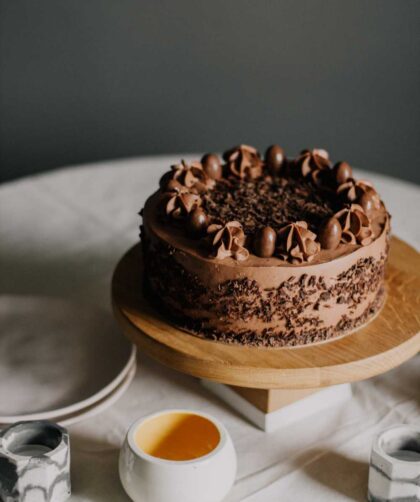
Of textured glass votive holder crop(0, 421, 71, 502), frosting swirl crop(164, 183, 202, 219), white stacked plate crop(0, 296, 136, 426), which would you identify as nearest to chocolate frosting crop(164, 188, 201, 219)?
frosting swirl crop(164, 183, 202, 219)

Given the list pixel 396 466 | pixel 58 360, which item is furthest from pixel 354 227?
pixel 58 360

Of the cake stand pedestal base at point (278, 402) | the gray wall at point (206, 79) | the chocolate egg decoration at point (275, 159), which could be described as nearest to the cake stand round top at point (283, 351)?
the cake stand pedestal base at point (278, 402)

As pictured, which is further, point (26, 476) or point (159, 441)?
point (159, 441)

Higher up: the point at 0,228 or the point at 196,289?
the point at 196,289

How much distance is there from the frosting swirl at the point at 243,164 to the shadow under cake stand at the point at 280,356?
295 millimetres

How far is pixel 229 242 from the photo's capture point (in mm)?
1353

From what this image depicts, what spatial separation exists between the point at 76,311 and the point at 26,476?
2.00ft

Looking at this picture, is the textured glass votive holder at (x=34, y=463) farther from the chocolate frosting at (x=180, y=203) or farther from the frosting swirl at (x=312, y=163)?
the frosting swirl at (x=312, y=163)

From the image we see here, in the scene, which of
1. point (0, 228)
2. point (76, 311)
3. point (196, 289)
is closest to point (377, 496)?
point (196, 289)

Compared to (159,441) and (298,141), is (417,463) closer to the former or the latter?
(159,441)

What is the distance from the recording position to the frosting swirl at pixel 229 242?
4.45 ft

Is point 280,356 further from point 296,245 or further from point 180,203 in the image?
point 180,203

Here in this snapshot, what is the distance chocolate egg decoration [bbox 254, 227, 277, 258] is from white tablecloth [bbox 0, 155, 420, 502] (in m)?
0.35

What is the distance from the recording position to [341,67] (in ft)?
11.6
